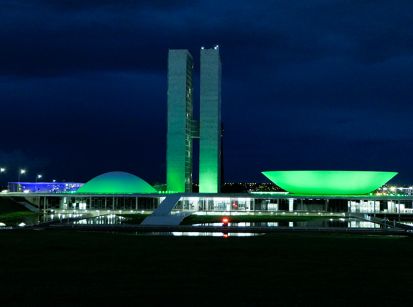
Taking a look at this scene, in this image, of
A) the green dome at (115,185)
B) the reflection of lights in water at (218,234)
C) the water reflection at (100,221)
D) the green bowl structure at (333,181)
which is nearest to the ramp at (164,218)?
the water reflection at (100,221)

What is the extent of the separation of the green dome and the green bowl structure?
1436 cm

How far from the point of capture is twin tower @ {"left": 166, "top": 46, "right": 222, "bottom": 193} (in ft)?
224

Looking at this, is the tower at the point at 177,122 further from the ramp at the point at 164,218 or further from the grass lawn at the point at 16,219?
the grass lawn at the point at 16,219

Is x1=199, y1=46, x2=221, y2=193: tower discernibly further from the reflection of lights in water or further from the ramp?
the reflection of lights in water

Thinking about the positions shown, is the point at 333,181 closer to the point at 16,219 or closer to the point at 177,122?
the point at 177,122

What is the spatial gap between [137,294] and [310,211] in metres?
40.3

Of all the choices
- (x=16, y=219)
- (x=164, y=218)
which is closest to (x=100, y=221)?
(x=164, y=218)

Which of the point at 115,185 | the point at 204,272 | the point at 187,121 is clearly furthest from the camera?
the point at 187,121

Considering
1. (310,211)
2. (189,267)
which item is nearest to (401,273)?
(189,267)

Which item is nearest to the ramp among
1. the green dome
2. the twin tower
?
the green dome

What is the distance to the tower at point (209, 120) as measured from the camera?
226 ft

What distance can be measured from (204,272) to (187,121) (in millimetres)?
54255

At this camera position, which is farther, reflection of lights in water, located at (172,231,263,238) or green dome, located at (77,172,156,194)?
green dome, located at (77,172,156,194)

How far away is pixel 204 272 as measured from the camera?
51.3 feet
